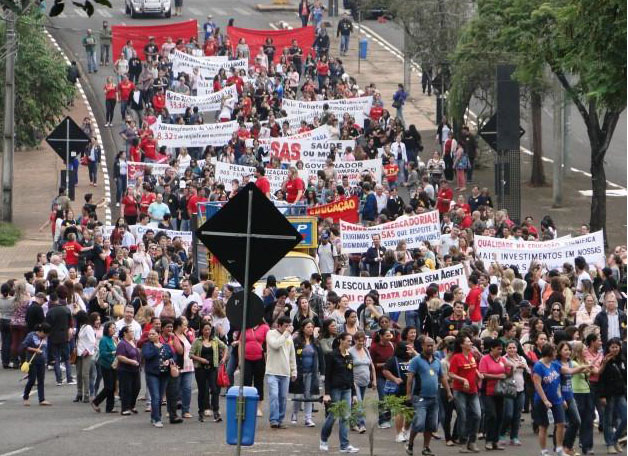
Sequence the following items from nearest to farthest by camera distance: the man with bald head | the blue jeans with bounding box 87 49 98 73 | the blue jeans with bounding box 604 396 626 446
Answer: the man with bald head, the blue jeans with bounding box 604 396 626 446, the blue jeans with bounding box 87 49 98 73

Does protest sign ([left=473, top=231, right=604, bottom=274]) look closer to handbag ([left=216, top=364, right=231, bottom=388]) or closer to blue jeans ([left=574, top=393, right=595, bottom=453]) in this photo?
handbag ([left=216, top=364, right=231, bottom=388])

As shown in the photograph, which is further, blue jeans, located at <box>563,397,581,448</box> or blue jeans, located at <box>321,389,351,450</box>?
blue jeans, located at <box>563,397,581,448</box>

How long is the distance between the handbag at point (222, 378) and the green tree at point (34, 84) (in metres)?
24.2

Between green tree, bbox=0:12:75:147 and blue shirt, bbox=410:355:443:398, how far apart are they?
2672 centimetres

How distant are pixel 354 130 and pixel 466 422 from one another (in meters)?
23.7

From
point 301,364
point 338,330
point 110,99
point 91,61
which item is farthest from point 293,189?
point 91,61

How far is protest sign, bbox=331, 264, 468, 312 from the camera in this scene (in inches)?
1015

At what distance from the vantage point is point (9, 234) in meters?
39.1

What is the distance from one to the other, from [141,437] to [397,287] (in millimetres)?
6259

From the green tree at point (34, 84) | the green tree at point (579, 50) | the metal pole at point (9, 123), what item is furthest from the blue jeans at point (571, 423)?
the green tree at point (34, 84)

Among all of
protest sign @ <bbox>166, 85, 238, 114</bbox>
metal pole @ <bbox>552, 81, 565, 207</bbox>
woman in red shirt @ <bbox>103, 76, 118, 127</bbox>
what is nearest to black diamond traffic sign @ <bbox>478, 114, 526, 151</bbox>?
metal pole @ <bbox>552, 81, 565, 207</bbox>

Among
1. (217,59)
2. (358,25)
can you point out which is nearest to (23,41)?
(217,59)

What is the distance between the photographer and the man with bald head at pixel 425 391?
19.8 meters

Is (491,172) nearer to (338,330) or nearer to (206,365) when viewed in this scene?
(338,330)
